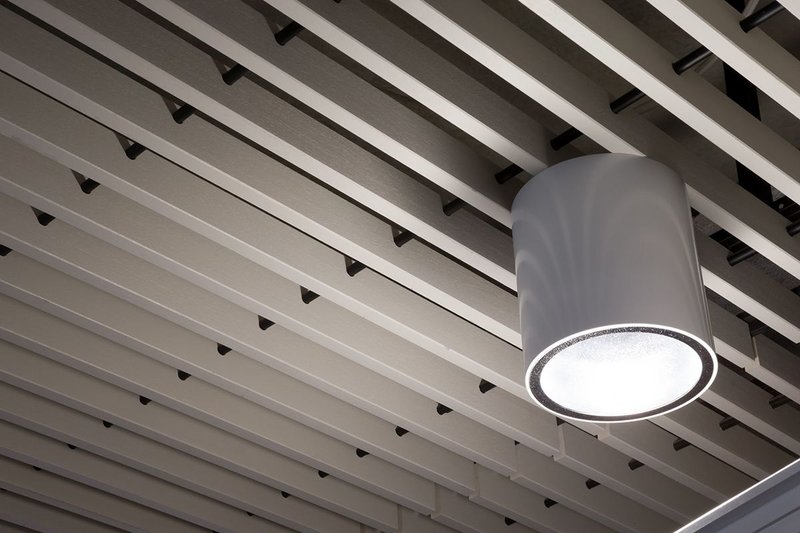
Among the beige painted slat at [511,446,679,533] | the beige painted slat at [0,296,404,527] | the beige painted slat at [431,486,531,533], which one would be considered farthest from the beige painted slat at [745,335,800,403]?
the beige painted slat at [0,296,404,527]

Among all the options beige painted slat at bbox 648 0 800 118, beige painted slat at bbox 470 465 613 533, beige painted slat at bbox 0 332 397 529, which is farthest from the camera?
beige painted slat at bbox 470 465 613 533

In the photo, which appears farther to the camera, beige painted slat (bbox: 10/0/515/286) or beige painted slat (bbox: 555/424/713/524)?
beige painted slat (bbox: 555/424/713/524)

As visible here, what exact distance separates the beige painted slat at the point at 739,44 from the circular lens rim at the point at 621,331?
0.66 metres

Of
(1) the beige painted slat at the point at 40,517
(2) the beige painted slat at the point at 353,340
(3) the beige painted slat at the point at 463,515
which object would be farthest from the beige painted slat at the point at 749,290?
(1) the beige painted slat at the point at 40,517

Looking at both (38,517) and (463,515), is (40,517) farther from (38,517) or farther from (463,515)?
(463,515)

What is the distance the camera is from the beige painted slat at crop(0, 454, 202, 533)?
4.08 m

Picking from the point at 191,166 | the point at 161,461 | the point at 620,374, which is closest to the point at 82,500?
the point at 161,461

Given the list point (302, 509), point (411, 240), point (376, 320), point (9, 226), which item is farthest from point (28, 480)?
point (411, 240)

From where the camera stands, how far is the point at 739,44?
257 cm

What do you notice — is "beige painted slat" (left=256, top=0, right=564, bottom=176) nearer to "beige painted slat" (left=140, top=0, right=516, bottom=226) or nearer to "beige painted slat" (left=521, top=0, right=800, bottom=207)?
"beige painted slat" (left=140, top=0, right=516, bottom=226)

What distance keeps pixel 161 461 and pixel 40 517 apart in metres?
0.63

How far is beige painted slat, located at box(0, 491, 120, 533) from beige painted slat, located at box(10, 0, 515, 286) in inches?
84.6

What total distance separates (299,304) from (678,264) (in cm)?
121

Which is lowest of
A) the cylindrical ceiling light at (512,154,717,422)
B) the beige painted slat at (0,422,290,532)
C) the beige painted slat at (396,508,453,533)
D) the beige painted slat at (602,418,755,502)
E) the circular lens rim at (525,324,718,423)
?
the circular lens rim at (525,324,718,423)
